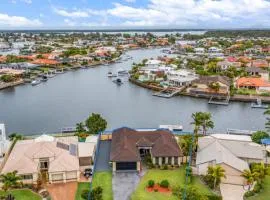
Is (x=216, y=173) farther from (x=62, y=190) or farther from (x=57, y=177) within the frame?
(x=57, y=177)

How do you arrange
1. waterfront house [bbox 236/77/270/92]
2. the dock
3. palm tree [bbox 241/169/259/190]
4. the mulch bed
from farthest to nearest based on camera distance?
waterfront house [bbox 236/77/270/92]
the dock
the mulch bed
palm tree [bbox 241/169/259/190]

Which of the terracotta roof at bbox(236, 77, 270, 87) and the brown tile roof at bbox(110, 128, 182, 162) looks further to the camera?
the terracotta roof at bbox(236, 77, 270, 87)

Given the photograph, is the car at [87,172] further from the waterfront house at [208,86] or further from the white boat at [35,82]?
the white boat at [35,82]

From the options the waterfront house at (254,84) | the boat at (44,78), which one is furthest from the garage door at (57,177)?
the boat at (44,78)

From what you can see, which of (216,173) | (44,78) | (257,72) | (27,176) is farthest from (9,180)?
(257,72)

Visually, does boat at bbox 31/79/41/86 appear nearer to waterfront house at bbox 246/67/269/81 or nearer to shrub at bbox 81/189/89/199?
waterfront house at bbox 246/67/269/81

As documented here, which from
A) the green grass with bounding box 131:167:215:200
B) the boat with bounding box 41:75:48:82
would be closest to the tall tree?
the green grass with bounding box 131:167:215:200

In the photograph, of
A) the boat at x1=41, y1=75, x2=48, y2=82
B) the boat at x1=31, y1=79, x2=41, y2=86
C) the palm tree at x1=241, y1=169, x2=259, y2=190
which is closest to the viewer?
the palm tree at x1=241, y1=169, x2=259, y2=190
